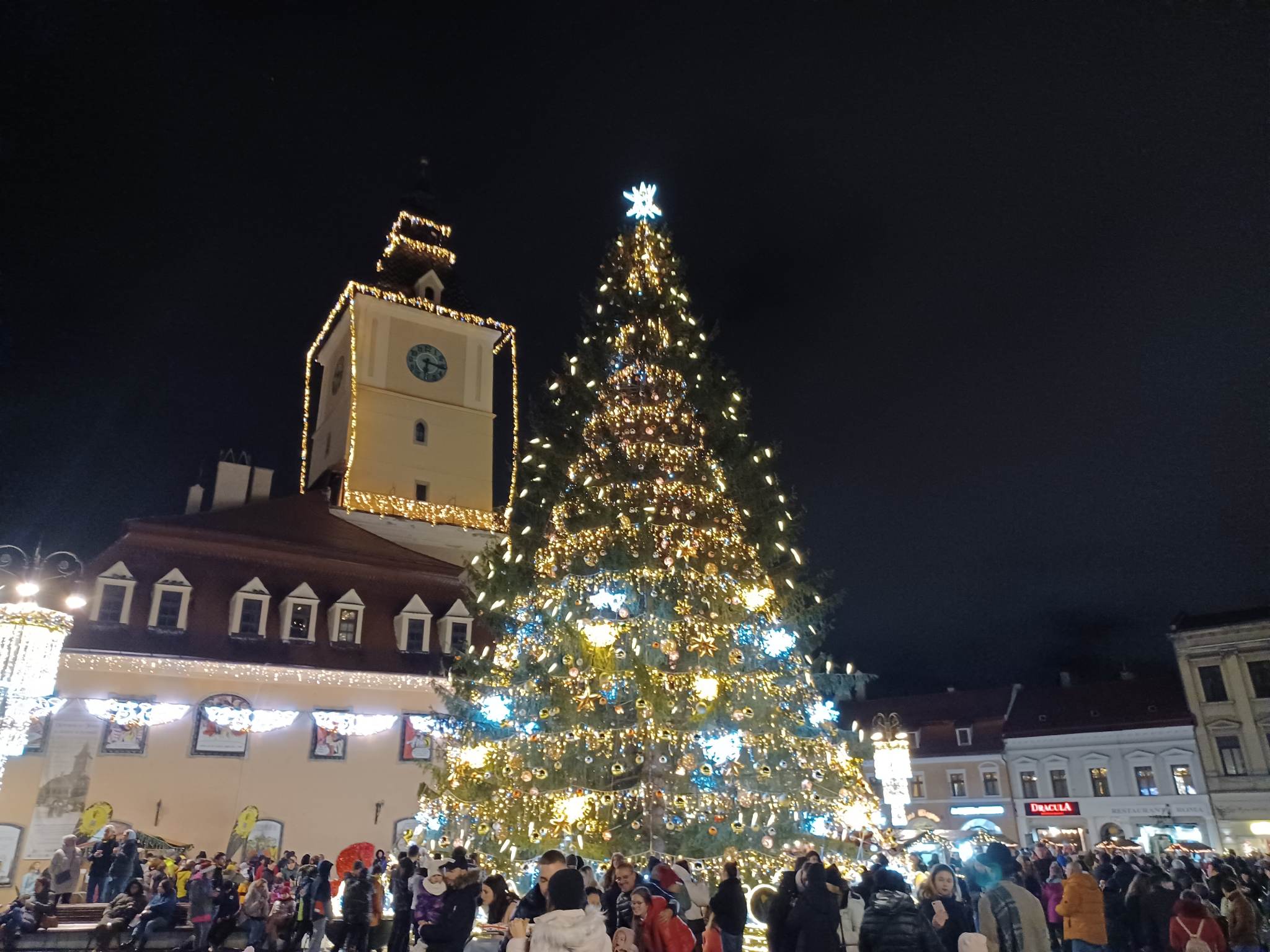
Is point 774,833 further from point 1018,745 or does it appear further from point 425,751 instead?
point 1018,745

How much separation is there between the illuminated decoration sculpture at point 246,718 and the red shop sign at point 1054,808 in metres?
32.8

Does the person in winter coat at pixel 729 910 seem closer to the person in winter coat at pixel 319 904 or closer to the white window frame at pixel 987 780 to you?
the person in winter coat at pixel 319 904

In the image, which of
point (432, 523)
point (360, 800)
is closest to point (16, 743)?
point (360, 800)

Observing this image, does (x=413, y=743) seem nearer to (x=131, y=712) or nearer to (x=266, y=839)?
(x=266, y=839)

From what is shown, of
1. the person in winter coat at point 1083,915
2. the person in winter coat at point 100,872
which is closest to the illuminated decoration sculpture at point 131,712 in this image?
the person in winter coat at point 100,872

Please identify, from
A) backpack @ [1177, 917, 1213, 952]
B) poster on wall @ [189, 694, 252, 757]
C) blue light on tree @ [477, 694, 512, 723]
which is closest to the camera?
backpack @ [1177, 917, 1213, 952]

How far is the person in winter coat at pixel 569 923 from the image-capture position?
4.38 metres

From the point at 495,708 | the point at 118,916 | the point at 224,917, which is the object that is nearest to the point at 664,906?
the point at 224,917

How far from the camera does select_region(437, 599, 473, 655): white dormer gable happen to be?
80.8 ft

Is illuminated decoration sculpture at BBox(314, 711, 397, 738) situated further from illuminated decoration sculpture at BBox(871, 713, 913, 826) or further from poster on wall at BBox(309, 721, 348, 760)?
illuminated decoration sculpture at BBox(871, 713, 913, 826)

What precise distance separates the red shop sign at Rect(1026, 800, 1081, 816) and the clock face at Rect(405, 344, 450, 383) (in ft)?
105

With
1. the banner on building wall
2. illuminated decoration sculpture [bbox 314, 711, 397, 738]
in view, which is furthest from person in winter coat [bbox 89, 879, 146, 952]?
illuminated decoration sculpture [bbox 314, 711, 397, 738]

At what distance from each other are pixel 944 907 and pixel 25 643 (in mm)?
11461

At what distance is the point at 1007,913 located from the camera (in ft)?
18.9
